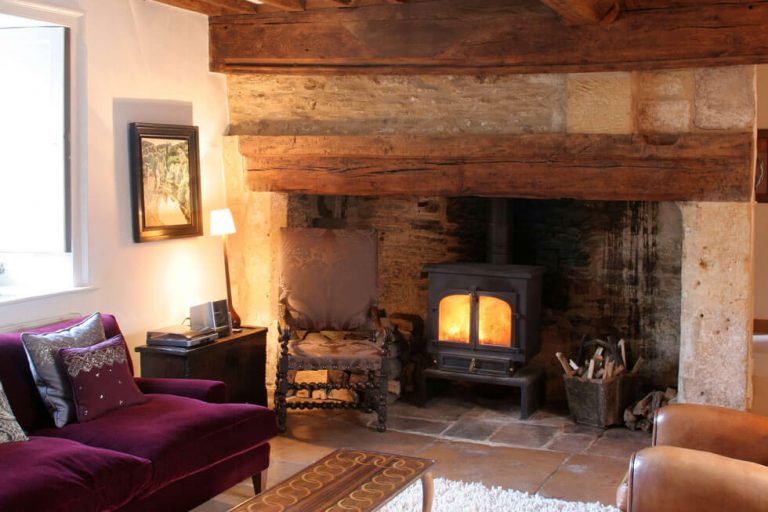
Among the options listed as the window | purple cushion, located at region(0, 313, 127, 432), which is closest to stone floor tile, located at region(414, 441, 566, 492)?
purple cushion, located at region(0, 313, 127, 432)

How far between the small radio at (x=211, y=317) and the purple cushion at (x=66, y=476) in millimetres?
1631

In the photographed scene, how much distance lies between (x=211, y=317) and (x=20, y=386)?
1501mm

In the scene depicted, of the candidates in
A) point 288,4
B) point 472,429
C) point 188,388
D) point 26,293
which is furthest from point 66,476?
point 288,4

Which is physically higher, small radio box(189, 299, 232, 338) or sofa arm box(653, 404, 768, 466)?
small radio box(189, 299, 232, 338)

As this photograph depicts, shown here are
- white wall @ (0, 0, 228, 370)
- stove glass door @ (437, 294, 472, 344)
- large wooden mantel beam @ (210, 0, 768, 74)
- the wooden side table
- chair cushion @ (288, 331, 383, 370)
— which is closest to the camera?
large wooden mantel beam @ (210, 0, 768, 74)

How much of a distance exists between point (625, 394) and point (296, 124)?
273 centimetres

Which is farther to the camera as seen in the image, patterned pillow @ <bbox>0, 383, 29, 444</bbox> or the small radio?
the small radio

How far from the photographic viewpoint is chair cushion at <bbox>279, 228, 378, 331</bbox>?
5973 mm

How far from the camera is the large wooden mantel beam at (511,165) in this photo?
5.12 meters

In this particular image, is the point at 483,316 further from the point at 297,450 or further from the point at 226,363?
the point at 226,363

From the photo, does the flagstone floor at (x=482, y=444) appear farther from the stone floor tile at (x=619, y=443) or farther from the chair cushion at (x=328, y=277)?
the chair cushion at (x=328, y=277)

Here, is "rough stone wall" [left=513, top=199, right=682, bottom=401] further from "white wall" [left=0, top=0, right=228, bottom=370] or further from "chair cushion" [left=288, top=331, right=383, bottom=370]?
"white wall" [left=0, top=0, right=228, bottom=370]

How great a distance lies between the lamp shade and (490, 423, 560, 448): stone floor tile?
2070 millimetres

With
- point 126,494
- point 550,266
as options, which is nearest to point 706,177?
point 550,266
